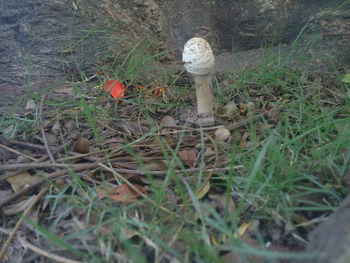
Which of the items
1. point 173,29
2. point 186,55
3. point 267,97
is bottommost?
point 267,97

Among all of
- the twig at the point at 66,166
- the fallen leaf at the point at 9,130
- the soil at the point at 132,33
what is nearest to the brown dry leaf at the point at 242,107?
the soil at the point at 132,33

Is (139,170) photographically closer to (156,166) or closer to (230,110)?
(156,166)

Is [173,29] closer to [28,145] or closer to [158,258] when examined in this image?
[28,145]

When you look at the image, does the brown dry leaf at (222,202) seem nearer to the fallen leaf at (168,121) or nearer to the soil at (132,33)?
the fallen leaf at (168,121)

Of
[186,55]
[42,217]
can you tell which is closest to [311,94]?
[186,55]

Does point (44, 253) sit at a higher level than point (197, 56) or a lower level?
lower

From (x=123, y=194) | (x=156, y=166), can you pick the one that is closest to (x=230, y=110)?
(x=156, y=166)

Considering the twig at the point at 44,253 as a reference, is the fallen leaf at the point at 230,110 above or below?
below
